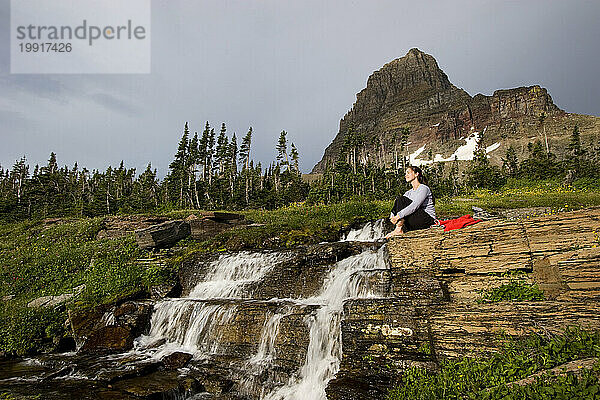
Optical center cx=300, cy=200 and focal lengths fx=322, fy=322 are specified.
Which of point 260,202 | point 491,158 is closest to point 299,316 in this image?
point 260,202

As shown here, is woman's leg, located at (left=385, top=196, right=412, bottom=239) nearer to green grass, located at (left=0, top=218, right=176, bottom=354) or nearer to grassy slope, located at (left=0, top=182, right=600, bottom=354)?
grassy slope, located at (left=0, top=182, right=600, bottom=354)

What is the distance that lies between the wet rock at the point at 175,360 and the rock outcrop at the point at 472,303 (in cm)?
521

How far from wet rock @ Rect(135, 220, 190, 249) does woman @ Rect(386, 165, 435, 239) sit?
15036mm

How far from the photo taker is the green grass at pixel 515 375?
4086 mm

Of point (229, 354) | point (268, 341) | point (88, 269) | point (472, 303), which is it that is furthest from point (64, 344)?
point (472, 303)

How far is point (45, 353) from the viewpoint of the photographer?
39.4ft

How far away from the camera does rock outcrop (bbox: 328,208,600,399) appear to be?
5.83m

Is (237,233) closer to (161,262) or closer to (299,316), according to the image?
(161,262)

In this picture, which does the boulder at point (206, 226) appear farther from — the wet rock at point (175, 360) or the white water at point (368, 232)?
the wet rock at point (175, 360)

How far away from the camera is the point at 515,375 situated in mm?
4906

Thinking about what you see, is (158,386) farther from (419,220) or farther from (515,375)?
(419,220)

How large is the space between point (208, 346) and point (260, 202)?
168ft

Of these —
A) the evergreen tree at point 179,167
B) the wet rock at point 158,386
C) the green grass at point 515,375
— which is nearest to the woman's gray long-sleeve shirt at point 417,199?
the green grass at point 515,375

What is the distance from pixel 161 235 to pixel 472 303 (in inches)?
702
